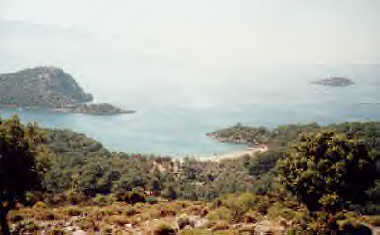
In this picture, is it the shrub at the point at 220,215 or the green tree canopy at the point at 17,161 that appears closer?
the green tree canopy at the point at 17,161

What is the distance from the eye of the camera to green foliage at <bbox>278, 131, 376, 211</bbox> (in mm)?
11109

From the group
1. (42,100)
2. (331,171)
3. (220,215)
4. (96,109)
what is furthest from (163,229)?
(42,100)

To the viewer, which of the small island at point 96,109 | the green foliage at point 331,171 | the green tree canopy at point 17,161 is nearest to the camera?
the green tree canopy at point 17,161

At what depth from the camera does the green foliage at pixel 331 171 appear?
11.1m

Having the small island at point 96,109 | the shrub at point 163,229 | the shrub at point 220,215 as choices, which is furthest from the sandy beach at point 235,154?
the small island at point 96,109

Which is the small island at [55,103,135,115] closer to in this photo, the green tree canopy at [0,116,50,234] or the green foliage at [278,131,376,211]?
the green tree canopy at [0,116,50,234]

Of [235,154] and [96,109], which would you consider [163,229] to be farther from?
[96,109]

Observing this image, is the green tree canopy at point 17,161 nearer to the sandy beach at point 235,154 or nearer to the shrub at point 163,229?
the shrub at point 163,229

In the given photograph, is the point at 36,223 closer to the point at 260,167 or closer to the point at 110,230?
the point at 110,230

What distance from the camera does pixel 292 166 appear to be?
12555mm

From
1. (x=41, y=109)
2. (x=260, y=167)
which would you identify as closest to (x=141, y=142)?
(x=260, y=167)

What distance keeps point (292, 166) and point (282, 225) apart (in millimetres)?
2203

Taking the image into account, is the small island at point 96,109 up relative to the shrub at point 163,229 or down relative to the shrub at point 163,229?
up

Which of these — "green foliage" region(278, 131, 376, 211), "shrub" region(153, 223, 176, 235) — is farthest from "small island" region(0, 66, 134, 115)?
"green foliage" region(278, 131, 376, 211)
